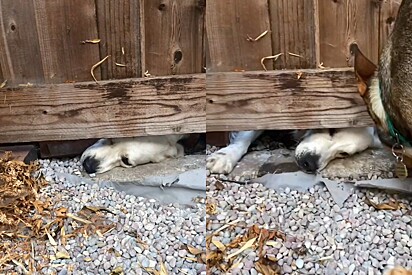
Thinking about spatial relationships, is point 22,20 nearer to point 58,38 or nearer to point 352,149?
point 58,38

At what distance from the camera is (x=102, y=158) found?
2.77 meters

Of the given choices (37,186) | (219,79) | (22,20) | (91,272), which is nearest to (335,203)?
(219,79)

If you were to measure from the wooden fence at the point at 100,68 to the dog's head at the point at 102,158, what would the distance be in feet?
0.20

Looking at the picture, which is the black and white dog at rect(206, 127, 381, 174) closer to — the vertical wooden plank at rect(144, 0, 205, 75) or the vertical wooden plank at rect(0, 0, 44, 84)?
the vertical wooden plank at rect(144, 0, 205, 75)

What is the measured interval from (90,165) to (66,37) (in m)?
0.56

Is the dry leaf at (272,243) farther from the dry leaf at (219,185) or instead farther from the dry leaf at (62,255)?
the dry leaf at (62,255)

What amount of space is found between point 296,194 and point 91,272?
3.03 feet

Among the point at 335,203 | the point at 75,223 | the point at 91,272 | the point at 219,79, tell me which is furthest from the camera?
the point at 219,79

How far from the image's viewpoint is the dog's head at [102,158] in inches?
108

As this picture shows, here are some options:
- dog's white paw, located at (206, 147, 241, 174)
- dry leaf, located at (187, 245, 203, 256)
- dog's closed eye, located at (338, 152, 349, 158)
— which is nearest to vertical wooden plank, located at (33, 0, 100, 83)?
dog's white paw, located at (206, 147, 241, 174)

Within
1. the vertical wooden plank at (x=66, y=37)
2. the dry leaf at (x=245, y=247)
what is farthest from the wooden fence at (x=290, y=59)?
the dry leaf at (x=245, y=247)

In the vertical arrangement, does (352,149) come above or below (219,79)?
below

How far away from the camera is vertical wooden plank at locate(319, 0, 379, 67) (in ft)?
8.79

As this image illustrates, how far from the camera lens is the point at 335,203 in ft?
8.36
